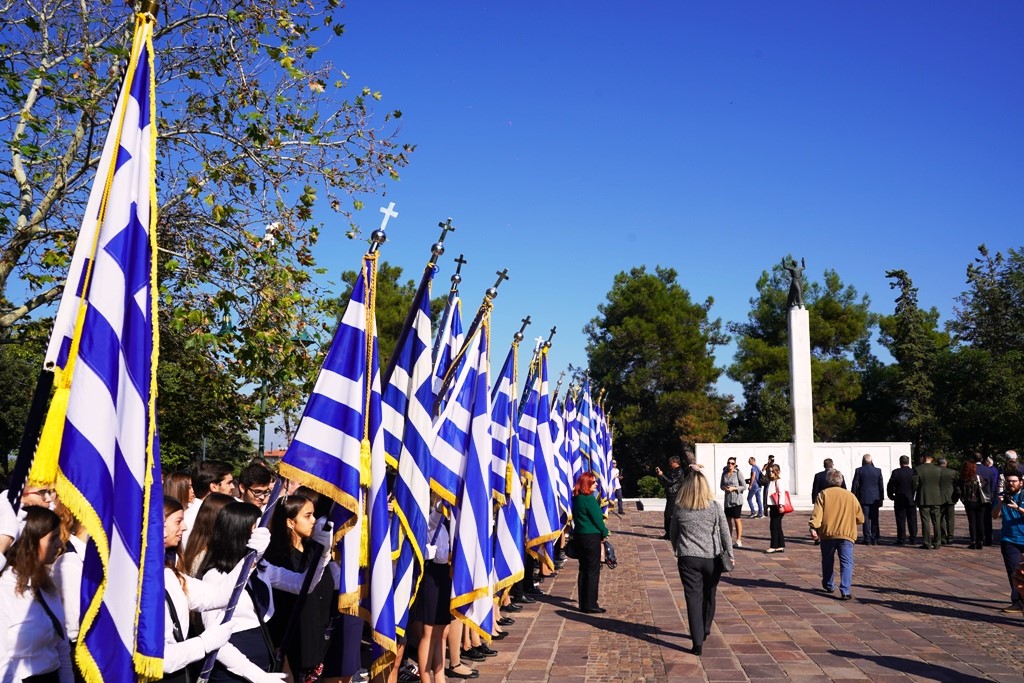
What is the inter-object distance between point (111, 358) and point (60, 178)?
797 cm

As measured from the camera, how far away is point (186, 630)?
162 inches

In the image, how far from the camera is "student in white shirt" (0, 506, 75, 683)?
368cm

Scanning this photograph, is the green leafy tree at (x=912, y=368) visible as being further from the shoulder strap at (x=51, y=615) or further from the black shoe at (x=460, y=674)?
the shoulder strap at (x=51, y=615)

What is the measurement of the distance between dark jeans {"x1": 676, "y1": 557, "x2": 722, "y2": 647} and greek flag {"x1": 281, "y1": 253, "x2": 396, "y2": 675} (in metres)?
3.69

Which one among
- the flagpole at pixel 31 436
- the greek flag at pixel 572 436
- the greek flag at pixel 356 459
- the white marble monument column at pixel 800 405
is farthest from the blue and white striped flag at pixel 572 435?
the white marble monument column at pixel 800 405

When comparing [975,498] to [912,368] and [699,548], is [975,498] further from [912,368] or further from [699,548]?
[912,368]

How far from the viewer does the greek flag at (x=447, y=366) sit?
7.51m

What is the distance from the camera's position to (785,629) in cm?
963

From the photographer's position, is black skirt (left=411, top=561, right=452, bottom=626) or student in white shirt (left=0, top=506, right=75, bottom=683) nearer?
student in white shirt (left=0, top=506, right=75, bottom=683)

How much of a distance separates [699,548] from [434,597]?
2853 millimetres

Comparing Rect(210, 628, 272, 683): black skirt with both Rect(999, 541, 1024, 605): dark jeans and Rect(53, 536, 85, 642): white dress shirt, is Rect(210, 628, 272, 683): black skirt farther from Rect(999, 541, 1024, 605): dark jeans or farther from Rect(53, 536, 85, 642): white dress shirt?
Rect(999, 541, 1024, 605): dark jeans

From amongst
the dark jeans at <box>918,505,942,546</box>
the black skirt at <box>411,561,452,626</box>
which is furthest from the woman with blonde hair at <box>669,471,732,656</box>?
the dark jeans at <box>918,505,942,546</box>

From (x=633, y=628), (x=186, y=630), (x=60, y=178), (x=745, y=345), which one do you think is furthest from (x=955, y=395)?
(x=186, y=630)

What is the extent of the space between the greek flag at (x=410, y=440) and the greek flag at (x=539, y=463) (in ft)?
14.9
